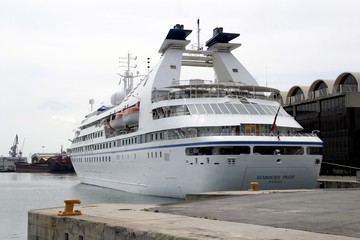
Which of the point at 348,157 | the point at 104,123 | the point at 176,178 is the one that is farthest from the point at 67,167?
the point at 176,178

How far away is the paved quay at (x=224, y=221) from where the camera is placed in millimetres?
10305

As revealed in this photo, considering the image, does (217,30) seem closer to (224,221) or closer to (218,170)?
(218,170)

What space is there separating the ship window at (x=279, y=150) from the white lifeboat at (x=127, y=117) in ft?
47.2

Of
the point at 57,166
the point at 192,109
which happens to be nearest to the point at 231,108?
the point at 192,109

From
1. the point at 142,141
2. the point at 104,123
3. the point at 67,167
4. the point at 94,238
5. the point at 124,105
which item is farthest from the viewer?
the point at 67,167

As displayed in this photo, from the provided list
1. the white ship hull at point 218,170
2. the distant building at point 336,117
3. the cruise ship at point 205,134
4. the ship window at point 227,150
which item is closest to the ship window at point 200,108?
the cruise ship at point 205,134

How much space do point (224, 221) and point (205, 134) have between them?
64.5ft

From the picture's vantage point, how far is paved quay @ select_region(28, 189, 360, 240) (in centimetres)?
1030

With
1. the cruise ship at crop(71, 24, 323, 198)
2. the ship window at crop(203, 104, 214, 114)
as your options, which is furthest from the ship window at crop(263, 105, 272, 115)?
the ship window at crop(203, 104, 214, 114)

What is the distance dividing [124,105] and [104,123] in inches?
340

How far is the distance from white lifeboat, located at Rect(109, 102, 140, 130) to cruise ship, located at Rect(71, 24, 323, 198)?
108mm

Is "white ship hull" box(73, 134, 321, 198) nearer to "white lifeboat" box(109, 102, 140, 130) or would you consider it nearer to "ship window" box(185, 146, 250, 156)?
"ship window" box(185, 146, 250, 156)

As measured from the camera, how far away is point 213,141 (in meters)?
30.8

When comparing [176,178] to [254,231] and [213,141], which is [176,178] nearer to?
[213,141]
